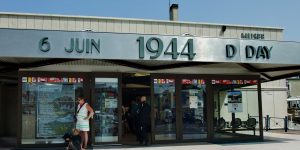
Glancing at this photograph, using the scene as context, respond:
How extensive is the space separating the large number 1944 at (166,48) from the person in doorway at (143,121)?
2.53 meters

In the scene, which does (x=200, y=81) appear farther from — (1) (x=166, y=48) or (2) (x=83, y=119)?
(2) (x=83, y=119)

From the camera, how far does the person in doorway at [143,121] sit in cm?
1327

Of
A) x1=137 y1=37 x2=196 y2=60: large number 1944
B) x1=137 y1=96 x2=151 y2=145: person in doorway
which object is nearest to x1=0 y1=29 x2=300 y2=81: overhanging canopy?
x1=137 y1=37 x2=196 y2=60: large number 1944

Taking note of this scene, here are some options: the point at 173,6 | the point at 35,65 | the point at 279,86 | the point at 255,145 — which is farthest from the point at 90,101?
the point at 279,86

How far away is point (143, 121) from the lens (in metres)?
13.4

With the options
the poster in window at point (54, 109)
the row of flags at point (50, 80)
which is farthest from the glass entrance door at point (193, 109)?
the poster in window at point (54, 109)

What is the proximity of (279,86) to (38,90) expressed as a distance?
1500 cm

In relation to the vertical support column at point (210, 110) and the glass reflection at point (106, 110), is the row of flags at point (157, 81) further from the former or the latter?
the glass reflection at point (106, 110)

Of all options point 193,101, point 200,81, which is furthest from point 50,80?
point 200,81

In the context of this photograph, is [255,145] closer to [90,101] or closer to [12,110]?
[90,101]

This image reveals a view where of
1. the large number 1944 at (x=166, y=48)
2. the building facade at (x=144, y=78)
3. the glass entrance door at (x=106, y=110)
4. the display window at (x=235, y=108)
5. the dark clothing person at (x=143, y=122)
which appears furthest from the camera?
Answer: the display window at (x=235, y=108)

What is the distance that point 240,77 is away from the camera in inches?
579

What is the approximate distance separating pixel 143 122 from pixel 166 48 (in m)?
2.98

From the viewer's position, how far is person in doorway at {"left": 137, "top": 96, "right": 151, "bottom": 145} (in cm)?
1327
